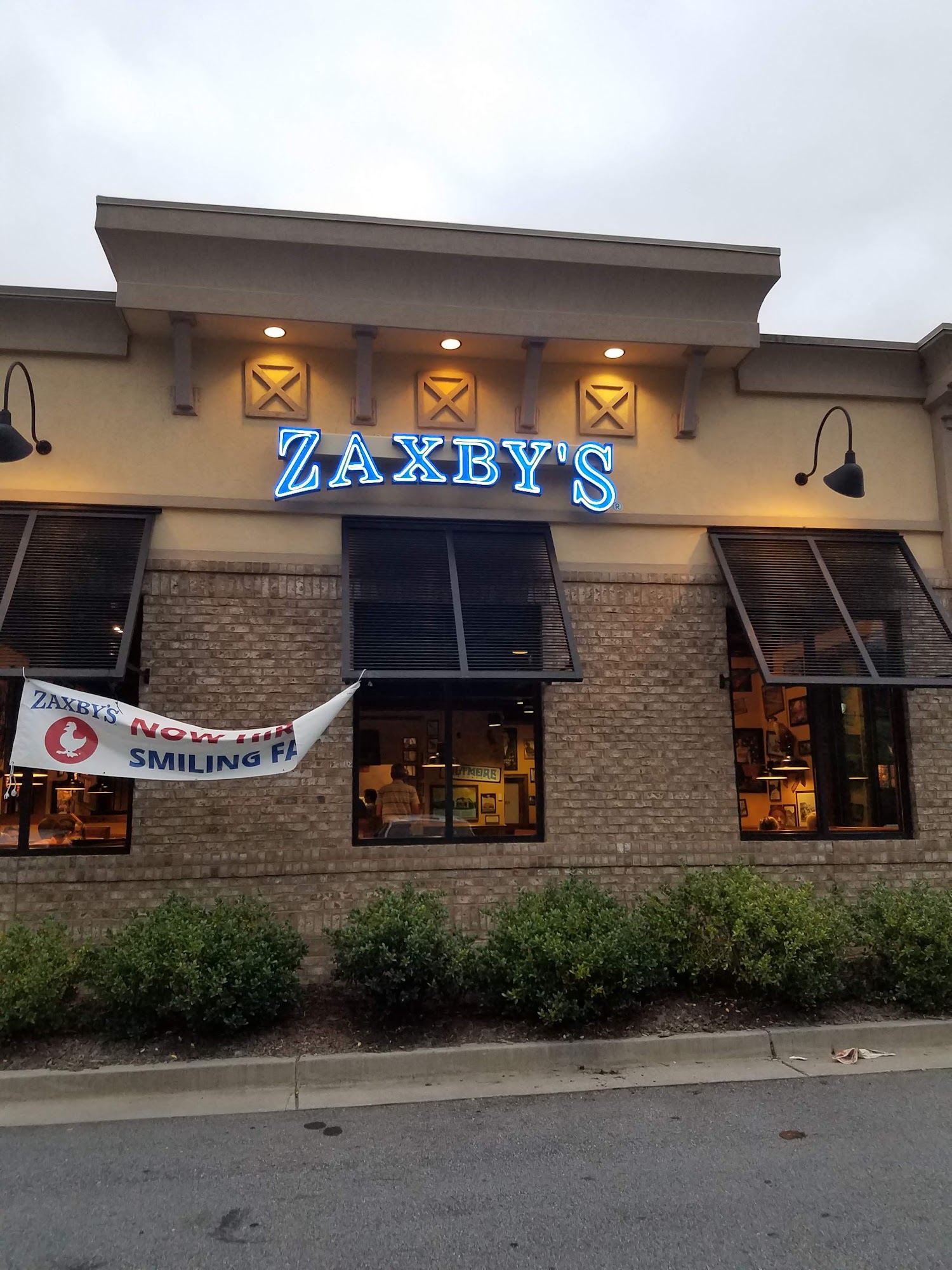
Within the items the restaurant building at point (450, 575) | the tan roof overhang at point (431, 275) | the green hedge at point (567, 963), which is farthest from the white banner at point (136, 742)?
the tan roof overhang at point (431, 275)

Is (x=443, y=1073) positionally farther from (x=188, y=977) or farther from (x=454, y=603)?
(x=454, y=603)

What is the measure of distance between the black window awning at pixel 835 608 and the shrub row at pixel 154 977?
511 centimetres

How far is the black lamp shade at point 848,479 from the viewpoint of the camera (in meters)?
8.87

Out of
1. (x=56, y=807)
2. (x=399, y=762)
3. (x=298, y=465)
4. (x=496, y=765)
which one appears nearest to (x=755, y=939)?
(x=496, y=765)

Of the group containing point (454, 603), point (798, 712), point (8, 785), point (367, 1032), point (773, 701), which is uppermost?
point (454, 603)

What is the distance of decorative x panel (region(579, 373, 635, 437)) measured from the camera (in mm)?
9938

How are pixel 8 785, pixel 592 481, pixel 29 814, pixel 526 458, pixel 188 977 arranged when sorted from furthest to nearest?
pixel 592 481, pixel 526 458, pixel 8 785, pixel 29 814, pixel 188 977

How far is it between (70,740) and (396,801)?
3.14 metres

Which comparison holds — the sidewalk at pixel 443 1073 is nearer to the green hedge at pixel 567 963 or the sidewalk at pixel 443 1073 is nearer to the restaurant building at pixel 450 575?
the green hedge at pixel 567 963


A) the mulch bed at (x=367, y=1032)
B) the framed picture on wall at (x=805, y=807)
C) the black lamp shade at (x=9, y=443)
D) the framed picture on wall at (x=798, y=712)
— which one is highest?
the black lamp shade at (x=9, y=443)

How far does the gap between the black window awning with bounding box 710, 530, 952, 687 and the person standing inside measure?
3585 millimetres

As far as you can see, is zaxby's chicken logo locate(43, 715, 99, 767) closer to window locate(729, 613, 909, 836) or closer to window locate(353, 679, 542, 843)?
window locate(353, 679, 542, 843)

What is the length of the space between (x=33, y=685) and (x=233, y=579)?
2361 mm

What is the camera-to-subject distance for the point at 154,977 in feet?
21.1
